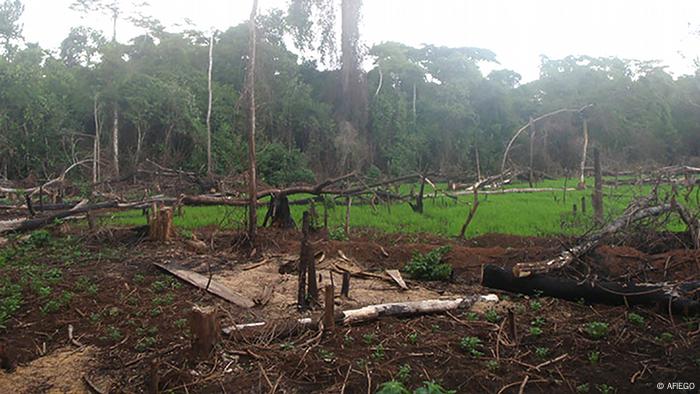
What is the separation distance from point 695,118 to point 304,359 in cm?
4029

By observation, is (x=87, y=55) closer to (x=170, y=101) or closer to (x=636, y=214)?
(x=170, y=101)

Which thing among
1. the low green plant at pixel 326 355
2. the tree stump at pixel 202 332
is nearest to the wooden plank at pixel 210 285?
the tree stump at pixel 202 332

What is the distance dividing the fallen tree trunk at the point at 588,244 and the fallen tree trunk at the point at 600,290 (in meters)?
0.11

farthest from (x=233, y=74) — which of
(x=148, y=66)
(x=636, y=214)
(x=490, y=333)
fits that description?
(x=490, y=333)

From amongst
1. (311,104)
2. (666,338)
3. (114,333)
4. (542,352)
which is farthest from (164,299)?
(311,104)

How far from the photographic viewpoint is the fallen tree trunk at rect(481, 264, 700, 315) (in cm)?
554

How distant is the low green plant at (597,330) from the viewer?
5086mm

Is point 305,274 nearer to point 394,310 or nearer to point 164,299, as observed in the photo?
point 394,310

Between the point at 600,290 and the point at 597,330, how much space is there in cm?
106

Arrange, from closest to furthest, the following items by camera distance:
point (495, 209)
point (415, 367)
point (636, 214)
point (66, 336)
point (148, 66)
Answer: point (415, 367) < point (66, 336) < point (636, 214) < point (495, 209) < point (148, 66)

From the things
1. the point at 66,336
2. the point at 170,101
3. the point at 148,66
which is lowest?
the point at 66,336

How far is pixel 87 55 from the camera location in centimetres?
2950

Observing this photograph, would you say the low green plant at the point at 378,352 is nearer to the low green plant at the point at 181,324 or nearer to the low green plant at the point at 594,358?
the low green plant at the point at 594,358

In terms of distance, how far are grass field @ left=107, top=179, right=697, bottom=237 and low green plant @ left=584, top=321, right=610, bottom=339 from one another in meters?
5.10
